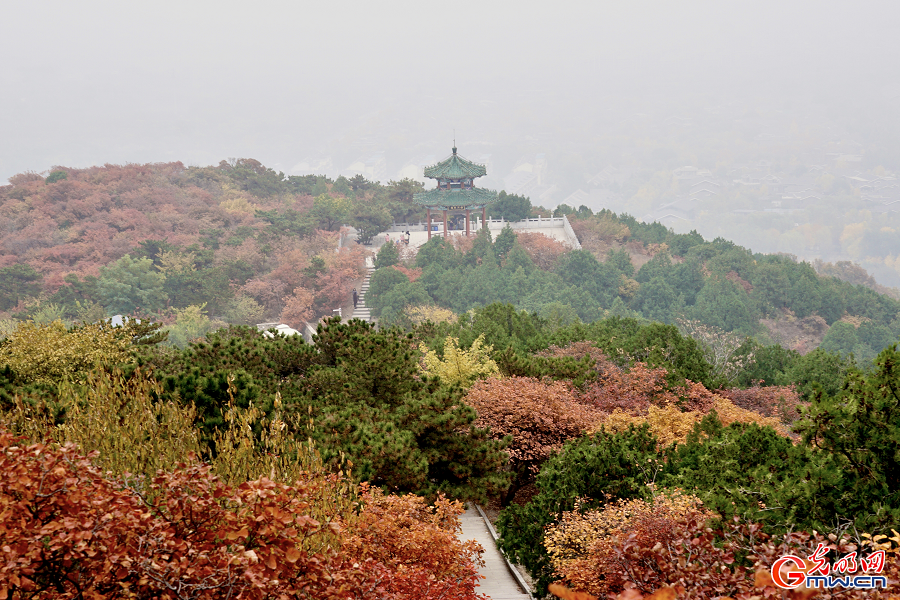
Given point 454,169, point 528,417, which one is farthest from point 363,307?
point 528,417

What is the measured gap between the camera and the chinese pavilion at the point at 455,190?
4153cm

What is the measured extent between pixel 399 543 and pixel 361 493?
1.09 m

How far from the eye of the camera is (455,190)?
41.9 metres

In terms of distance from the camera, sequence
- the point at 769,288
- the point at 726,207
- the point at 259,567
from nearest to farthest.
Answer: the point at 259,567, the point at 769,288, the point at 726,207

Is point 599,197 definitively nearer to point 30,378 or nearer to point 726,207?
point 726,207

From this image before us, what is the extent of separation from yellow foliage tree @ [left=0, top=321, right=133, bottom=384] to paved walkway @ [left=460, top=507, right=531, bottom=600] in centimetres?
603

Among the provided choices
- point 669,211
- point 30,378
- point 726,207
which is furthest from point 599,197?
point 30,378

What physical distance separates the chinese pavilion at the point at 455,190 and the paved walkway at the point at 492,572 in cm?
3255

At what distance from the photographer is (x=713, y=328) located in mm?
34625

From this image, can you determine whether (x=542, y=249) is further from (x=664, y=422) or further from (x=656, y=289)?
(x=664, y=422)

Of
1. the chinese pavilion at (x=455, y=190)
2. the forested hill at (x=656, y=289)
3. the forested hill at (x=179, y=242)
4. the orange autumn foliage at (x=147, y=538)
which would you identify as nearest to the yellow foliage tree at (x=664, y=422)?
the orange autumn foliage at (x=147, y=538)

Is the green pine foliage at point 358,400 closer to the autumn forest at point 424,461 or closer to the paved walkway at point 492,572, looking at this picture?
the autumn forest at point 424,461

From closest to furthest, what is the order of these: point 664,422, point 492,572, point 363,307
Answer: point 492,572, point 664,422, point 363,307

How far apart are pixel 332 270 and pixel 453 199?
9.46 metres
